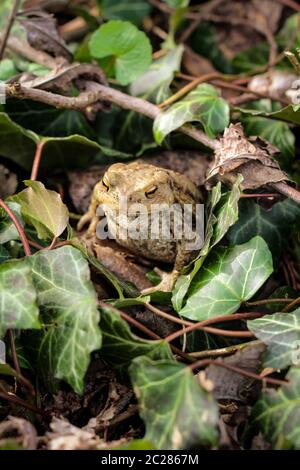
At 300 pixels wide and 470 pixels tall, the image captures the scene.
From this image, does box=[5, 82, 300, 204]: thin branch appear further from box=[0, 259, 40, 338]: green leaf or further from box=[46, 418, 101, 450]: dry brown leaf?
box=[46, 418, 101, 450]: dry brown leaf

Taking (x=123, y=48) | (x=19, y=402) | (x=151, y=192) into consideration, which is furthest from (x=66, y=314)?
(x=123, y=48)

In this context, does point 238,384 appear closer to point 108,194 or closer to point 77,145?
point 108,194

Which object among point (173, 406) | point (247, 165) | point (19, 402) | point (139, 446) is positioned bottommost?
point (19, 402)

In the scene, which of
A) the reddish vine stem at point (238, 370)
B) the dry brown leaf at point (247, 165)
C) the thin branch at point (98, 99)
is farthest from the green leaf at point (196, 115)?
the reddish vine stem at point (238, 370)

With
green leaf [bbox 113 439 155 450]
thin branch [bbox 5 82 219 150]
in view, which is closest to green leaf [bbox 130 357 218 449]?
green leaf [bbox 113 439 155 450]

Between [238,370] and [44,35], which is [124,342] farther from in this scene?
[44,35]

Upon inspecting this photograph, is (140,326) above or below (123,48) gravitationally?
below

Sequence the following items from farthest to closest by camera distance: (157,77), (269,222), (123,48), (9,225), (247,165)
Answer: (157,77), (123,48), (269,222), (247,165), (9,225)
